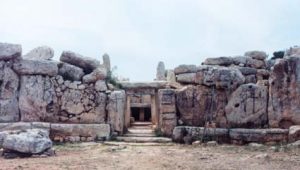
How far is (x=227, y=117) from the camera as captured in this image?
13211mm

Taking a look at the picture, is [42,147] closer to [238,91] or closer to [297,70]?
[238,91]

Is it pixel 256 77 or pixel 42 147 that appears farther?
pixel 256 77

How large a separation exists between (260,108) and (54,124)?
22.2 ft

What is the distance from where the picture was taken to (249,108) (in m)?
13.0

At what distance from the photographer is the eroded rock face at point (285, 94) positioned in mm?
12383

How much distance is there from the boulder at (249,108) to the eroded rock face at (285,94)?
26 cm

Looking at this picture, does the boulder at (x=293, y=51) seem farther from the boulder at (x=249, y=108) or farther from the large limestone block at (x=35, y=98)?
the large limestone block at (x=35, y=98)

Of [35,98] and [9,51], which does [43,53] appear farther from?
[35,98]

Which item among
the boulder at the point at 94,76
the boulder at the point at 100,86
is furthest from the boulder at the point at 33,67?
the boulder at the point at 100,86

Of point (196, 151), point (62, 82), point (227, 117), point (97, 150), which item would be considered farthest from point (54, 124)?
point (227, 117)

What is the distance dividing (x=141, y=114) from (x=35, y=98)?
933 centimetres

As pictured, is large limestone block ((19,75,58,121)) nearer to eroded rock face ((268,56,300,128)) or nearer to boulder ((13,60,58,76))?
boulder ((13,60,58,76))

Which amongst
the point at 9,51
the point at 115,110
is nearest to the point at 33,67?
the point at 9,51

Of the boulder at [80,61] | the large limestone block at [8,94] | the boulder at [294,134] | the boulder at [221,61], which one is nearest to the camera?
the boulder at [294,134]
